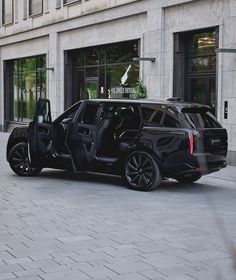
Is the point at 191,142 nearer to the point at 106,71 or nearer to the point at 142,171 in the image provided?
the point at 142,171

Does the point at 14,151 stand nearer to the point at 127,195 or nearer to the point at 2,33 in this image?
the point at 127,195

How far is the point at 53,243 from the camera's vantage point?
557cm

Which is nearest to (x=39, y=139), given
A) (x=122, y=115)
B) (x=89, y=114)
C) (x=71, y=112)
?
(x=71, y=112)

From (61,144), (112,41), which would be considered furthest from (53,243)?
(112,41)

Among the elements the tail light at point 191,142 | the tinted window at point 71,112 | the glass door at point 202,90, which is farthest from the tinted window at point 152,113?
the glass door at point 202,90

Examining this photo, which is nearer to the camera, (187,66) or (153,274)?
(153,274)

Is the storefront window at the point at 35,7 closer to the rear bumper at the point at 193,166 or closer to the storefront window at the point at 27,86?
the storefront window at the point at 27,86

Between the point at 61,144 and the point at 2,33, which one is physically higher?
the point at 2,33

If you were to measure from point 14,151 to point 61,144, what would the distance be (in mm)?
1245

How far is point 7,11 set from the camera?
28.8m

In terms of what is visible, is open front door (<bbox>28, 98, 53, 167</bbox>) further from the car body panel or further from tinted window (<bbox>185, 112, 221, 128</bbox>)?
tinted window (<bbox>185, 112, 221, 128</bbox>)

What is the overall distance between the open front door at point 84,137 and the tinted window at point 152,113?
1.00 meters

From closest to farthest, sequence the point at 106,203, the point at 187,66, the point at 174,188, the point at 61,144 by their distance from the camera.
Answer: the point at 106,203 → the point at 174,188 → the point at 61,144 → the point at 187,66

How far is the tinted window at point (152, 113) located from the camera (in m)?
9.29
